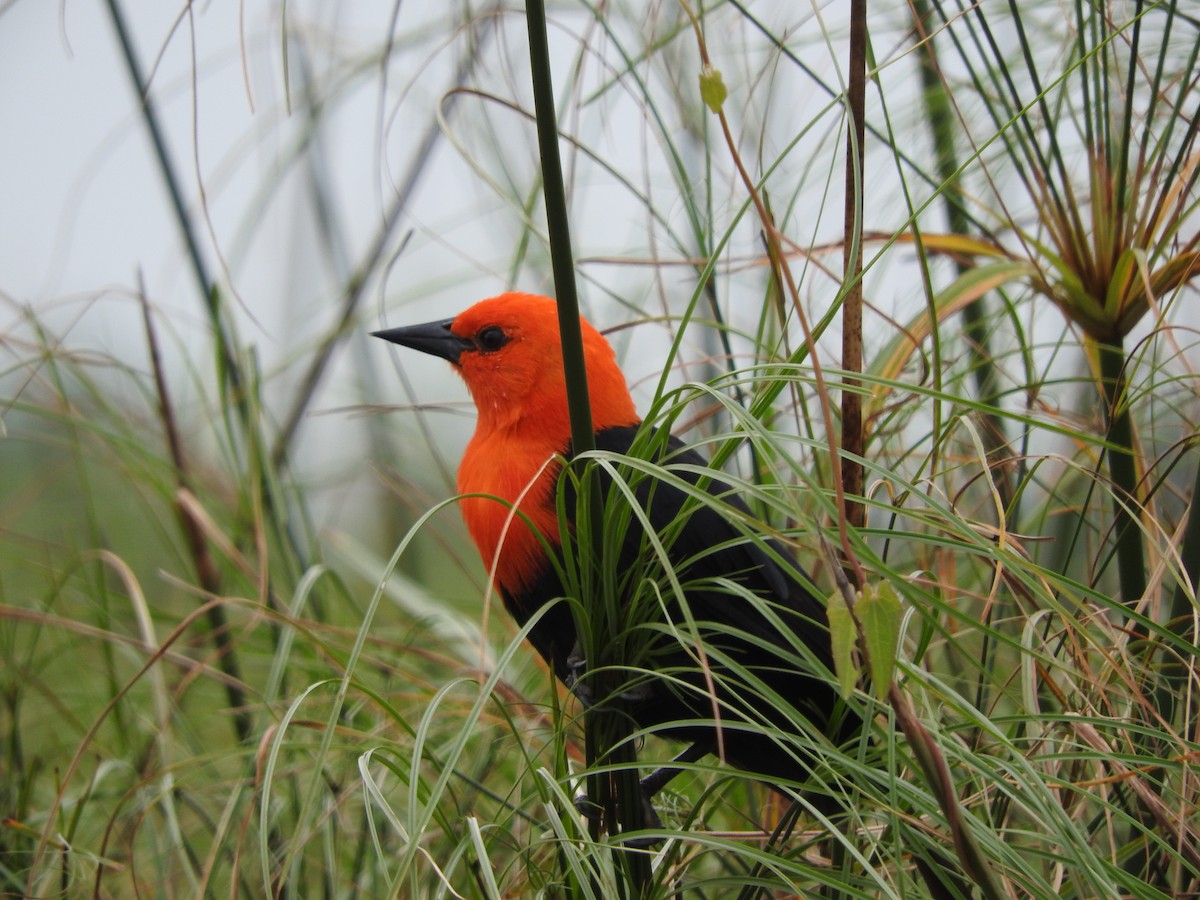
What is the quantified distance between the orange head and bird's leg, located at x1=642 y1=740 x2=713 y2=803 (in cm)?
35

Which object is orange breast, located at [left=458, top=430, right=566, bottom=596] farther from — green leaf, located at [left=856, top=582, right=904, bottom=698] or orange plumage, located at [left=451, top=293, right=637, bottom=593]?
green leaf, located at [left=856, top=582, right=904, bottom=698]

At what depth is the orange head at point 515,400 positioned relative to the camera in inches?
67.4

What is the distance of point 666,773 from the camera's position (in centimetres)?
154

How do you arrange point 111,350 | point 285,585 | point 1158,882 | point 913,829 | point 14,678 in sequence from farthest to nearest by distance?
point 285,585 < point 111,350 < point 14,678 < point 1158,882 < point 913,829

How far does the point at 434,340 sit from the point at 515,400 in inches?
11.3

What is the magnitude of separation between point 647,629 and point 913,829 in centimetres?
35

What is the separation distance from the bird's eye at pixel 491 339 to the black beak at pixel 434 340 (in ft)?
0.07

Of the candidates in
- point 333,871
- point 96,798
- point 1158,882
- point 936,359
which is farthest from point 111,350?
point 1158,882

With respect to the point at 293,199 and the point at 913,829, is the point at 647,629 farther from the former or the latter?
the point at 293,199

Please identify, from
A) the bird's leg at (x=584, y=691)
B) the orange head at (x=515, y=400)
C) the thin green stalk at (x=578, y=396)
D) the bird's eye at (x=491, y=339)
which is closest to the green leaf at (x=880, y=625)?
the thin green stalk at (x=578, y=396)

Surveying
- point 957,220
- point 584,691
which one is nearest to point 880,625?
point 584,691

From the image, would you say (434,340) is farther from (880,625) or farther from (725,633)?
(880,625)

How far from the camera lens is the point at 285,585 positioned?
216cm

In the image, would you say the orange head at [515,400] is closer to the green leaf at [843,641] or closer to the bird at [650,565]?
the bird at [650,565]
